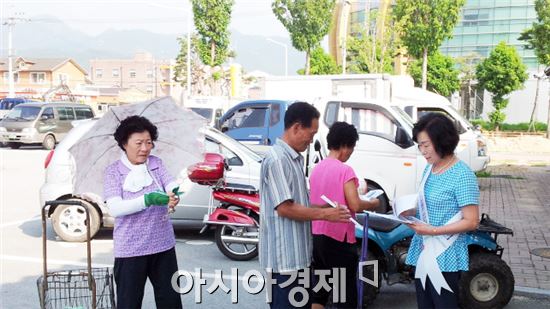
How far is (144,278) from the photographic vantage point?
3701 millimetres

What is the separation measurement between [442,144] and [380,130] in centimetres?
629

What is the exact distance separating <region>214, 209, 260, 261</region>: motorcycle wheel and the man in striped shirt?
11.2ft

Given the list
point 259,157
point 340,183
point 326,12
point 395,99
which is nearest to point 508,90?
point 326,12

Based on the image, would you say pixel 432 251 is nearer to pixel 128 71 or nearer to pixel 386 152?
pixel 386 152

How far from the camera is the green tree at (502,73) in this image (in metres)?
33.8

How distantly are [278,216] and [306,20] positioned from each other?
3416 cm

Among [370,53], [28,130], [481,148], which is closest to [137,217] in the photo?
[481,148]

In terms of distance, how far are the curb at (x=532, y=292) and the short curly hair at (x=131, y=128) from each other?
168 inches

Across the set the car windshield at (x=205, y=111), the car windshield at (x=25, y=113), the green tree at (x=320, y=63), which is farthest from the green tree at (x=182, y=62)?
the car windshield at (x=205, y=111)

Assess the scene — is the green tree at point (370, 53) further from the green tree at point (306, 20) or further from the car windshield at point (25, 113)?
the car windshield at point (25, 113)

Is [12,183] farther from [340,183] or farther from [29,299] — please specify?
[340,183]

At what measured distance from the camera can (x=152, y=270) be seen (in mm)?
3748

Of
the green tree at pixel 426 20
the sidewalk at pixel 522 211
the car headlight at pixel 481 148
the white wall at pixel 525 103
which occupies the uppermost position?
the green tree at pixel 426 20

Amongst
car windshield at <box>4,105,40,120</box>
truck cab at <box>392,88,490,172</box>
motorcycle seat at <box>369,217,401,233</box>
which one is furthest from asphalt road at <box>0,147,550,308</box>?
car windshield at <box>4,105,40,120</box>
